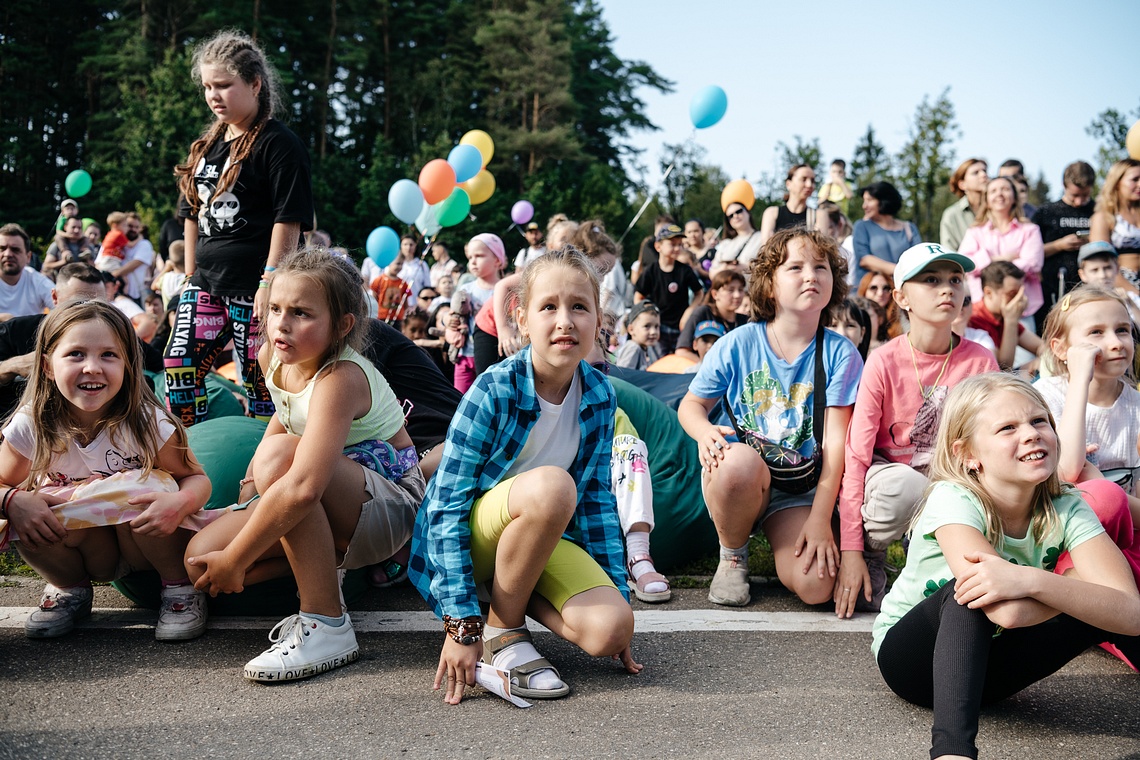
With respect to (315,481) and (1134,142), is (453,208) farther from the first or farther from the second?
(315,481)

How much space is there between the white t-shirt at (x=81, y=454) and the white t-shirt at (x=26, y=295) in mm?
4495

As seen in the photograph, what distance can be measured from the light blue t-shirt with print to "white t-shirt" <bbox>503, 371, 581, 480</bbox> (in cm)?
106

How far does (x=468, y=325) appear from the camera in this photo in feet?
25.2

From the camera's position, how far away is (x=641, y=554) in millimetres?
3709

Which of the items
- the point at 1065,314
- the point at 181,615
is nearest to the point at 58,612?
the point at 181,615

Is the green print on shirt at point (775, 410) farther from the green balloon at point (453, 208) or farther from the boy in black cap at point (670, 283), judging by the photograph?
the green balloon at point (453, 208)

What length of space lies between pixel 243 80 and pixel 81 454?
195cm

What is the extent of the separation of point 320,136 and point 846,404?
3158 centimetres

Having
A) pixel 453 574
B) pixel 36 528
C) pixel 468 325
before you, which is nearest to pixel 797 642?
pixel 453 574

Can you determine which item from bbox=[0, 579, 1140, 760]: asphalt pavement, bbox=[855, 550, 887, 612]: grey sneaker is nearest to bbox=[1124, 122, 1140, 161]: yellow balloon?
bbox=[855, 550, 887, 612]: grey sneaker

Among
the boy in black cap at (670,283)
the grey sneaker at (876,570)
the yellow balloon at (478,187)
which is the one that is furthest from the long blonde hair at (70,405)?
the yellow balloon at (478,187)

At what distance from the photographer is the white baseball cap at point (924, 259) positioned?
346cm

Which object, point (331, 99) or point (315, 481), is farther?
point (331, 99)

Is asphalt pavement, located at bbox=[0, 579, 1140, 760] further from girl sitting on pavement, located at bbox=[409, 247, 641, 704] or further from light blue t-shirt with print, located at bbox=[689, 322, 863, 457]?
light blue t-shirt with print, located at bbox=[689, 322, 863, 457]
